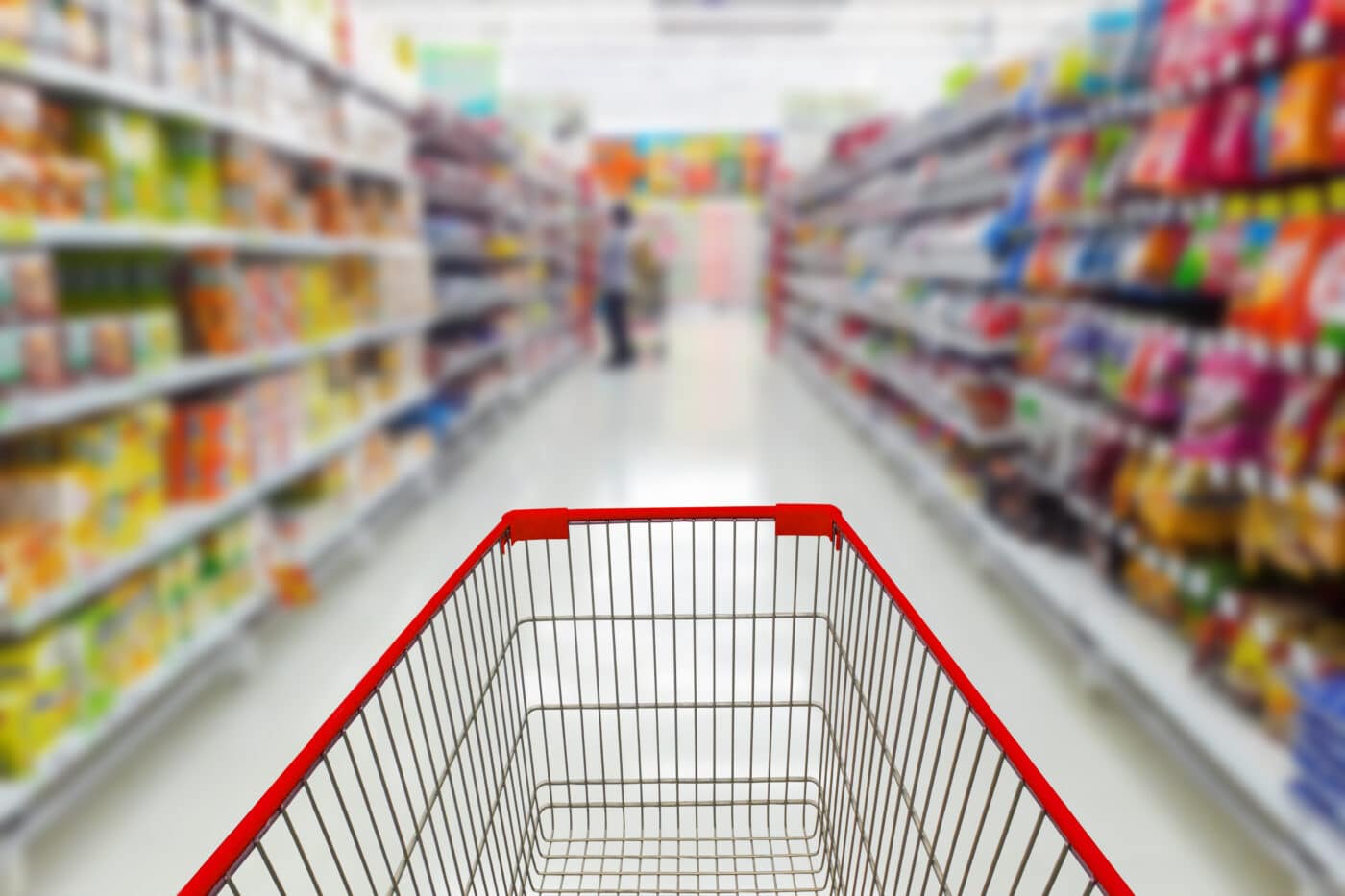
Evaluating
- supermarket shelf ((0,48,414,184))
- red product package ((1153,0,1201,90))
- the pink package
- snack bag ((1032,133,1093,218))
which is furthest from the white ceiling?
the pink package

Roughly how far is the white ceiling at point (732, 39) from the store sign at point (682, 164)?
2.26m

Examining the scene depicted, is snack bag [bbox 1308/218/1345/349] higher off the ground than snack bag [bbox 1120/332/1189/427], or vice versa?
snack bag [bbox 1308/218/1345/349]

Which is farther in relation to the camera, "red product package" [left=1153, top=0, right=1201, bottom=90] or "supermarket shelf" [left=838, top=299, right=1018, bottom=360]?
"supermarket shelf" [left=838, top=299, right=1018, bottom=360]

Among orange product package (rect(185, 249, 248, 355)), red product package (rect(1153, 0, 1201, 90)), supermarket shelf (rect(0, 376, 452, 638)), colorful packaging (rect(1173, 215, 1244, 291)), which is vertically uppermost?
red product package (rect(1153, 0, 1201, 90))

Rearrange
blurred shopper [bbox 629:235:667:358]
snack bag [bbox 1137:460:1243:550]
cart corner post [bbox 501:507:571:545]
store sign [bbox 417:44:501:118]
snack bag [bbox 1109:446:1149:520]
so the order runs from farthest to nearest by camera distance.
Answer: blurred shopper [bbox 629:235:667:358] → store sign [bbox 417:44:501:118] → snack bag [bbox 1109:446:1149:520] → snack bag [bbox 1137:460:1243:550] → cart corner post [bbox 501:507:571:545]

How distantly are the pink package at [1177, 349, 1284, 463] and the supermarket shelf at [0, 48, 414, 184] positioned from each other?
106 inches

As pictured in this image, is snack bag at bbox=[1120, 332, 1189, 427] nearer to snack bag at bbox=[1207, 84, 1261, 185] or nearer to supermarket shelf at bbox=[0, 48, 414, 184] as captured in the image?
snack bag at bbox=[1207, 84, 1261, 185]

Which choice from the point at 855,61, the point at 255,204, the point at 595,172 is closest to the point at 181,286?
the point at 255,204

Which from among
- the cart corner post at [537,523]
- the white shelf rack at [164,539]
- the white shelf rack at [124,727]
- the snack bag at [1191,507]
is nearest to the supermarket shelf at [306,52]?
the white shelf rack at [164,539]

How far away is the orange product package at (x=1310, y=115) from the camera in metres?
1.84

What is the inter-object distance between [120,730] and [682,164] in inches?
652

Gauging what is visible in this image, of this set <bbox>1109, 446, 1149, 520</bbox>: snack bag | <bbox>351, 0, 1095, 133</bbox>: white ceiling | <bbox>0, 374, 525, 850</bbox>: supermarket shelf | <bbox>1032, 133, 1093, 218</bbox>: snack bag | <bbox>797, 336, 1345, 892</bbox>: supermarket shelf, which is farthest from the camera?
<bbox>351, 0, 1095, 133</bbox>: white ceiling

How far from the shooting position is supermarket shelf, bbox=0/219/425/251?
71.4 inches

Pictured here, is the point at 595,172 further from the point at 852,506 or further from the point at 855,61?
the point at 852,506
